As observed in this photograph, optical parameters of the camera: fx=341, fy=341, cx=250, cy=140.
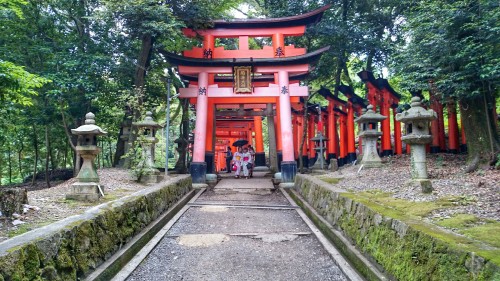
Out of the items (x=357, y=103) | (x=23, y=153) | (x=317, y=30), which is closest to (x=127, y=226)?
(x=317, y=30)

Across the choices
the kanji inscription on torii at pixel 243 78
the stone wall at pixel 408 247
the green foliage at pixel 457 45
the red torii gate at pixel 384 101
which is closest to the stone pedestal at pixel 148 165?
the kanji inscription on torii at pixel 243 78

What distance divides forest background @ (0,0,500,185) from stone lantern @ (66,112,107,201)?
4.22 feet

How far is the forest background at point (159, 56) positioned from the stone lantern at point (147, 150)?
1406mm

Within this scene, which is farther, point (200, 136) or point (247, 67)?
point (247, 67)

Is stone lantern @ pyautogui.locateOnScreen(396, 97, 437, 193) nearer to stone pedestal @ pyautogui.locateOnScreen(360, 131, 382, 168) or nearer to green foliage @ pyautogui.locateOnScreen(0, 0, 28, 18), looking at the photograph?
stone pedestal @ pyautogui.locateOnScreen(360, 131, 382, 168)

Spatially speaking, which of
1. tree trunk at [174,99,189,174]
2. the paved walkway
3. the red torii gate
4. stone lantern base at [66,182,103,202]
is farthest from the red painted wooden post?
stone lantern base at [66,182,103,202]

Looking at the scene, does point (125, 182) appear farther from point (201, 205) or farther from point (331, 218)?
point (331, 218)

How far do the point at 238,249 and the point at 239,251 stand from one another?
99mm

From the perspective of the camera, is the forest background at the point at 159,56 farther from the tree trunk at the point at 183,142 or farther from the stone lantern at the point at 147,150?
the stone lantern at the point at 147,150

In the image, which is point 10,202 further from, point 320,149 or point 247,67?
point 320,149

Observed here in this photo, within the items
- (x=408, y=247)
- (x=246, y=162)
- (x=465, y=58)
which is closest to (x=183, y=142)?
(x=246, y=162)

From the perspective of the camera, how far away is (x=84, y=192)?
6117mm

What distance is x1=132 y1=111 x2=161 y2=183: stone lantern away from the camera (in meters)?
9.68

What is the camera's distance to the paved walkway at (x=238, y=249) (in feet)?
14.4
